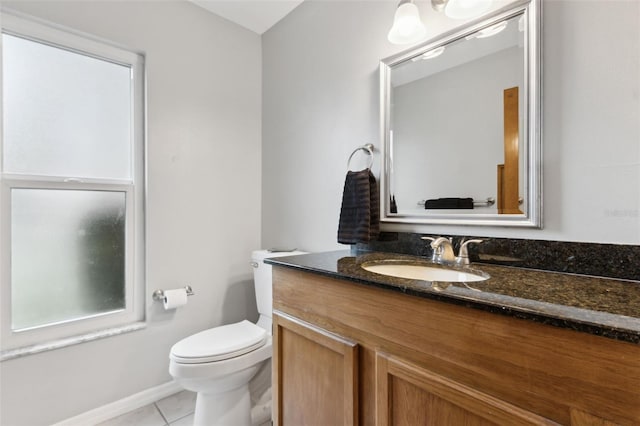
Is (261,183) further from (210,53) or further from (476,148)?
(476,148)

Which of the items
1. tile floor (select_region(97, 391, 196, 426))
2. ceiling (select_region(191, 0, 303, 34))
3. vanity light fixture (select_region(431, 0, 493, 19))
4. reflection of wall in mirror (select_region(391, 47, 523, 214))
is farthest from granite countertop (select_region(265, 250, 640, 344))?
ceiling (select_region(191, 0, 303, 34))

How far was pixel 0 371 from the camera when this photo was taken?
1.37 meters

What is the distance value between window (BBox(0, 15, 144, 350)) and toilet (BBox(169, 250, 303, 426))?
590mm

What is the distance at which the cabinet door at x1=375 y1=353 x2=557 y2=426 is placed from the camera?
62cm

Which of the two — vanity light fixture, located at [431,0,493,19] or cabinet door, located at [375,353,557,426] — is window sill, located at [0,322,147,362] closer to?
cabinet door, located at [375,353,557,426]

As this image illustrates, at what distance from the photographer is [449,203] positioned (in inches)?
49.1

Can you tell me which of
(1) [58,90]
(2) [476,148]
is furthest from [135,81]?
(2) [476,148]

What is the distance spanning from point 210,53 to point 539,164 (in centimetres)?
196

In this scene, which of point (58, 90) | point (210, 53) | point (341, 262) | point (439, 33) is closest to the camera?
point (341, 262)

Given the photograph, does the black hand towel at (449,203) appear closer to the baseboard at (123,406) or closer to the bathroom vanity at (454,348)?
the bathroom vanity at (454,348)

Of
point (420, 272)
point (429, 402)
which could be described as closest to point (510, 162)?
point (420, 272)

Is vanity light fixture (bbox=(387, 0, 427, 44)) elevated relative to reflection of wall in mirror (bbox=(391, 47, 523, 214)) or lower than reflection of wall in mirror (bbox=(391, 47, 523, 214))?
elevated

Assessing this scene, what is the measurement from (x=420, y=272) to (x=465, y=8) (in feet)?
3.21

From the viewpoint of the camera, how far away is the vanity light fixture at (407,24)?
4.06 ft
